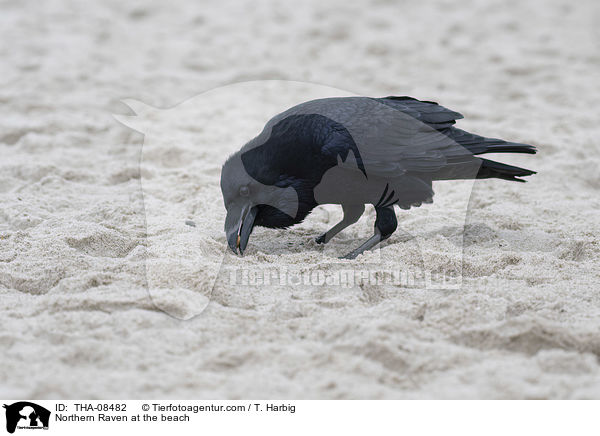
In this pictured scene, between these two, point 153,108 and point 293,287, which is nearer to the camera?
point 293,287

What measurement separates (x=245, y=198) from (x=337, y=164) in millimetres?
519

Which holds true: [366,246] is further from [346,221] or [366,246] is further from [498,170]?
[498,170]

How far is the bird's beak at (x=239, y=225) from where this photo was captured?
343cm

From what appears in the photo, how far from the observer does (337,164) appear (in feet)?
11.3

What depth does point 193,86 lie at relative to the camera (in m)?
6.40

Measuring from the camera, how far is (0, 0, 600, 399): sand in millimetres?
2453

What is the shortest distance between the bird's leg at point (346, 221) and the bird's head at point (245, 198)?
1.29ft


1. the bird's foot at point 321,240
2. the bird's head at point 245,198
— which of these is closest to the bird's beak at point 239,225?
the bird's head at point 245,198

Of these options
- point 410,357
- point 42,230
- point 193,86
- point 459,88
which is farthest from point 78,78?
point 410,357

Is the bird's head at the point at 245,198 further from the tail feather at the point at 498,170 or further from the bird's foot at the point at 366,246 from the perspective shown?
the tail feather at the point at 498,170

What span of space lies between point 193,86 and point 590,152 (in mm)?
3618
